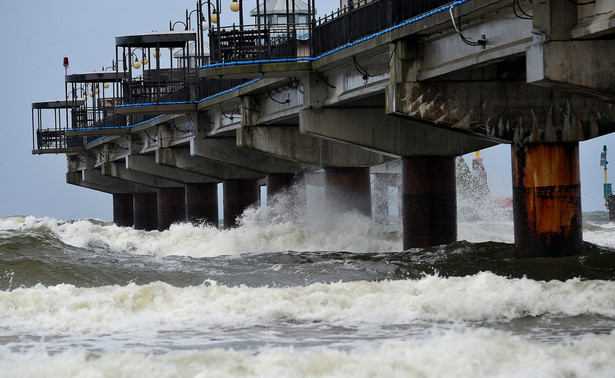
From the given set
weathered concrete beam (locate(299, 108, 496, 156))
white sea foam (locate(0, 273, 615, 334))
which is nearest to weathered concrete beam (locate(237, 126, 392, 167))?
weathered concrete beam (locate(299, 108, 496, 156))

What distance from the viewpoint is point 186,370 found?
575 inches

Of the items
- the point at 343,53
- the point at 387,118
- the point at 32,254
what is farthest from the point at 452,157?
the point at 32,254

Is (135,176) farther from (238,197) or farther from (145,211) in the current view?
(238,197)

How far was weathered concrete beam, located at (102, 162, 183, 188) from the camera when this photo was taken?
77562 mm

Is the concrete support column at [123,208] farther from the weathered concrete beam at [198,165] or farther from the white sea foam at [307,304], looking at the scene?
the white sea foam at [307,304]

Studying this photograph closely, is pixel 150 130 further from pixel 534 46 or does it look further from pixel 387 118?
A: pixel 534 46

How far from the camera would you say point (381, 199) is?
94688mm

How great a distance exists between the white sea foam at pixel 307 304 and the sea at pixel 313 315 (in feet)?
0.12

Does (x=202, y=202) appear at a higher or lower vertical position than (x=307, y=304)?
higher

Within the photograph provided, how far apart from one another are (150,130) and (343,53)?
35381 mm

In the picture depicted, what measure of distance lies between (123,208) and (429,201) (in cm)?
6743

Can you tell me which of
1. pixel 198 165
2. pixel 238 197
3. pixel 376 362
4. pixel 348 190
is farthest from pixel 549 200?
pixel 198 165

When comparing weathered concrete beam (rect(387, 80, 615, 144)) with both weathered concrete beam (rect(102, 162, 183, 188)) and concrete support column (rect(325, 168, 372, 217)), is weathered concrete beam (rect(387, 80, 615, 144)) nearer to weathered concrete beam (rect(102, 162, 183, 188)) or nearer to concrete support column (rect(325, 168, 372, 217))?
concrete support column (rect(325, 168, 372, 217))

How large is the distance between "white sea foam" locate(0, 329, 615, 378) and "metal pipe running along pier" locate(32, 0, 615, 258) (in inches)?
270
